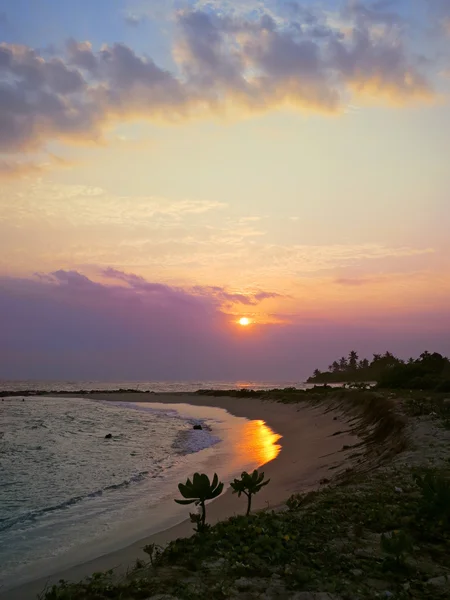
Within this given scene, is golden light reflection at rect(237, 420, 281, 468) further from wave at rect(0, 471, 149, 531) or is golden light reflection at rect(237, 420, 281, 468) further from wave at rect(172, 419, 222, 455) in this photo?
wave at rect(0, 471, 149, 531)

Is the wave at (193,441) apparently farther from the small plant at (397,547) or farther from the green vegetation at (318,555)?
the small plant at (397,547)

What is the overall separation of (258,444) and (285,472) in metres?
8.99

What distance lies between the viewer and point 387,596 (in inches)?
205

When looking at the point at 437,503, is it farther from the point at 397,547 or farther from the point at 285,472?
the point at 285,472

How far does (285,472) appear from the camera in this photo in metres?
16.4

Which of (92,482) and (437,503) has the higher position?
(437,503)

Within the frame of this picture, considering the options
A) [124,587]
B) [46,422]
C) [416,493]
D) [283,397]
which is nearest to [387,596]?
[124,587]

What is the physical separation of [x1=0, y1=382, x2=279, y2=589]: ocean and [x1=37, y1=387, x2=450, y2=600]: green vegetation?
9.20 ft

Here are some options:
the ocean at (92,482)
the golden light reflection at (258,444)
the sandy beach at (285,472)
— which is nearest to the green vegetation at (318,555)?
the sandy beach at (285,472)

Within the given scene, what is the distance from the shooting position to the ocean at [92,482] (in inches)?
373

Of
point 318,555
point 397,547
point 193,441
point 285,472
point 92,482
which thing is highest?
point 397,547

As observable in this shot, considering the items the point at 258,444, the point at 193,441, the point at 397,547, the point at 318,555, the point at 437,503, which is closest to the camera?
the point at 397,547

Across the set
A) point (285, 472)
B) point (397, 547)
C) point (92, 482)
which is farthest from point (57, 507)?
point (397, 547)

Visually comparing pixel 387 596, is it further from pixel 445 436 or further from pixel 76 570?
pixel 445 436
